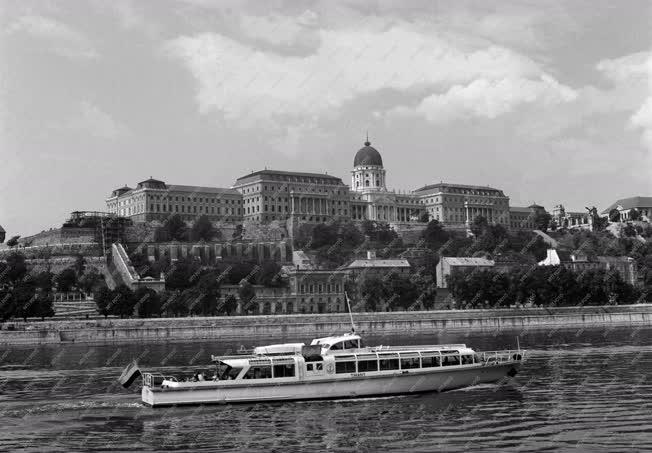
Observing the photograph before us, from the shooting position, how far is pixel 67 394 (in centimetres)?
3981

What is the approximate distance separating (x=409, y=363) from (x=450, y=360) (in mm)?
2183

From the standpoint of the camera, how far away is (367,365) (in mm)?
38781

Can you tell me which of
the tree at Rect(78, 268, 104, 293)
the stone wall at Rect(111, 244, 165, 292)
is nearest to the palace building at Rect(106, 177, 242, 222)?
the stone wall at Rect(111, 244, 165, 292)

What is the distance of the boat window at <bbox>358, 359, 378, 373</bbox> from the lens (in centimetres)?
3866

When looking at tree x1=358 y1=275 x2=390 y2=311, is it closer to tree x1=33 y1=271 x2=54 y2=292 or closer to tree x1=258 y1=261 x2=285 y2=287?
tree x1=258 y1=261 x2=285 y2=287

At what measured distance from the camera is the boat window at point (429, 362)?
39781 mm

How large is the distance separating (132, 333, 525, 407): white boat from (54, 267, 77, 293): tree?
277 feet

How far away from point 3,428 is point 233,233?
133 metres

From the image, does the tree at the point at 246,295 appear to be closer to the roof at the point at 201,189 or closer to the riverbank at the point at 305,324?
the riverbank at the point at 305,324

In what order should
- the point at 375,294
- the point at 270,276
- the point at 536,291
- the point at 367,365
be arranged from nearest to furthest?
the point at 367,365, the point at 536,291, the point at 375,294, the point at 270,276

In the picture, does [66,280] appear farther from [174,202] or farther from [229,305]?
[174,202]

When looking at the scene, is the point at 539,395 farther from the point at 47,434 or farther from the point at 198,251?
the point at 198,251

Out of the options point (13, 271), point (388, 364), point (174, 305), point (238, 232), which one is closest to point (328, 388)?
point (388, 364)

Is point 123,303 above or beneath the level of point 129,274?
beneath
